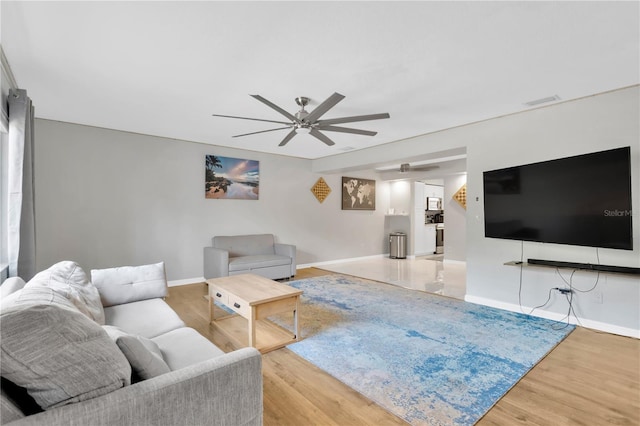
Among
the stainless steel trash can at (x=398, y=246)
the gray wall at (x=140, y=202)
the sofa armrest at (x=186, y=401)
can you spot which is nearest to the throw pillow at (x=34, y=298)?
the sofa armrest at (x=186, y=401)

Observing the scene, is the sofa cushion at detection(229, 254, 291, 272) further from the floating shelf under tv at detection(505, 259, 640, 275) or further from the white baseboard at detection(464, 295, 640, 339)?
the floating shelf under tv at detection(505, 259, 640, 275)

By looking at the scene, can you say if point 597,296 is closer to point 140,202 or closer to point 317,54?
point 317,54

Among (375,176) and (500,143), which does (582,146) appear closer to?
(500,143)

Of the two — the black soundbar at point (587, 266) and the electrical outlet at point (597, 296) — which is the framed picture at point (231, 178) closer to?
the black soundbar at point (587, 266)

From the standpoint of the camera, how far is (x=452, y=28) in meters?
2.04

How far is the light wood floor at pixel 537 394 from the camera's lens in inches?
71.0

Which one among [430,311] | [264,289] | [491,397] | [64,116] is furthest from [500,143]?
[64,116]

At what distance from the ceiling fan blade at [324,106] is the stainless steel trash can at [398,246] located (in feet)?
18.5

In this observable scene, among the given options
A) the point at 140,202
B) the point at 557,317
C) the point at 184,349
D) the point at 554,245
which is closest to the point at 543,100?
the point at 554,245

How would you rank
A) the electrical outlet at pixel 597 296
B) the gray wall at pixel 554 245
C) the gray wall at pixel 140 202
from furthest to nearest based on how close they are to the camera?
the gray wall at pixel 140 202 → the electrical outlet at pixel 597 296 → the gray wall at pixel 554 245

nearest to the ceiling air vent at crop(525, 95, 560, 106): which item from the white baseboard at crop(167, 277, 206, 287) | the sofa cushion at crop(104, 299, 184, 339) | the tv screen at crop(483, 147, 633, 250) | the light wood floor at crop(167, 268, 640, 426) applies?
the tv screen at crop(483, 147, 633, 250)

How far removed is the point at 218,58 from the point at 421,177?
5.78 metres

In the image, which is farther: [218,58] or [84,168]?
[84,168]

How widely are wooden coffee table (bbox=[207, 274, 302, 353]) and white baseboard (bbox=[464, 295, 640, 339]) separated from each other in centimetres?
260
